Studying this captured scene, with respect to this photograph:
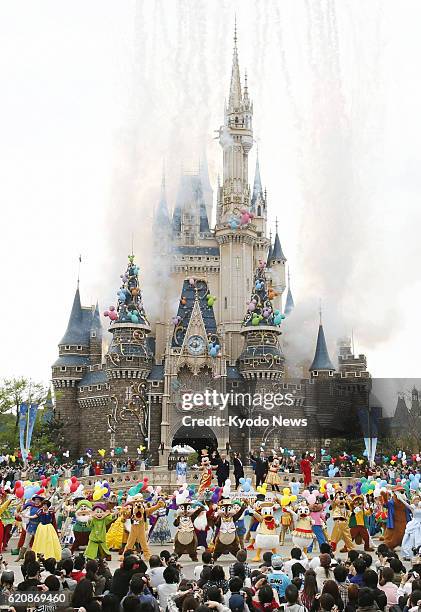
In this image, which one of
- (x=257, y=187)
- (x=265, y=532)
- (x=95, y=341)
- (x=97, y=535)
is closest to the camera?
(x=97, y=535)

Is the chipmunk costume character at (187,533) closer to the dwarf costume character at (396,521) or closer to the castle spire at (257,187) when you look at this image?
the dwarf costume character at (396,521)

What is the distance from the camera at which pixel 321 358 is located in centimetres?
7362

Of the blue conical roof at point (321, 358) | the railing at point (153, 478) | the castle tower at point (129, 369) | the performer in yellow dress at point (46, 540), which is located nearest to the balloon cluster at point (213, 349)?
the castle tower at point (129, 369)

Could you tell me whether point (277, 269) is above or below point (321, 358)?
above

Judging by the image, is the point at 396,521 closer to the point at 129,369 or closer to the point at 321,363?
the point at 129,369

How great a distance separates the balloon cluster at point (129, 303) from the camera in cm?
6525

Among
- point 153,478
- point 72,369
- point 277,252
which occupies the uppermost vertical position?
point 277,252

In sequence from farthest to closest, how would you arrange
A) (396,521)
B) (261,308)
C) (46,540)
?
1. (261,308)
2. (396,521)
3. (46,540)

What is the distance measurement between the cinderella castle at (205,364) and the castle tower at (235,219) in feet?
0.38

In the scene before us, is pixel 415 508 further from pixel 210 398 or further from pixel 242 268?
pixel 242 268

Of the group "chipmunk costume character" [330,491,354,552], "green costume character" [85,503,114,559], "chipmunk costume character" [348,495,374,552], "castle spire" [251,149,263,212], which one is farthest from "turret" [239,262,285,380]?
"green costume character" [85,503,114,559]

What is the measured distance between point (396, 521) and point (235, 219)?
60.1m

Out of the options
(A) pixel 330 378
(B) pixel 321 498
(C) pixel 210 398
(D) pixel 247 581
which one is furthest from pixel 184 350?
(D) pixel 247 581

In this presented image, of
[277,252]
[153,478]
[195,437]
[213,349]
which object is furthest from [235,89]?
[153,478]
